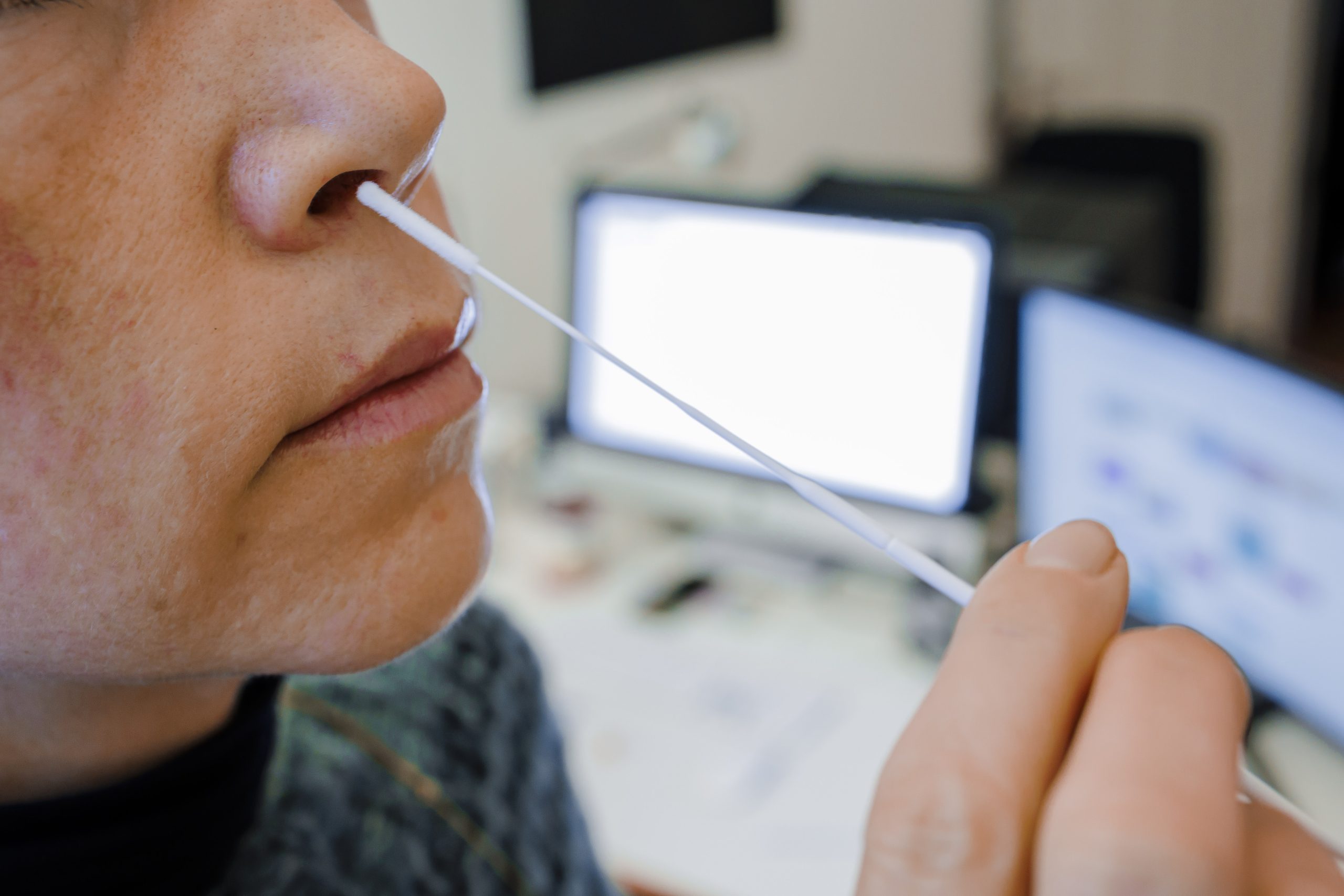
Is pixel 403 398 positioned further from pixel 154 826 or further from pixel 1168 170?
pixel 1168 170

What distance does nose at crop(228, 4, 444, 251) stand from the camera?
0.39 m

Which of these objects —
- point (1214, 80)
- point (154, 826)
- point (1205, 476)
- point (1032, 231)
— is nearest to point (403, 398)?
point (154, 826)

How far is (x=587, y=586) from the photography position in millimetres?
1423

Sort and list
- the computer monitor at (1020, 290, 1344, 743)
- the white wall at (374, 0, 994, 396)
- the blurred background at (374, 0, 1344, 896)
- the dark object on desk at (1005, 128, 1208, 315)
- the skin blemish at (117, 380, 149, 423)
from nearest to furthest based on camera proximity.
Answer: the skin blemish at (117, 380, 149, 423)
the computer monitor at (1020, 290, 1344, 743)
the blurred background at (374, 0, 1344, 896)
the white wall at (374, 0, 994, 396)
the dark object on desk at (1005, 128, 1208, 315)

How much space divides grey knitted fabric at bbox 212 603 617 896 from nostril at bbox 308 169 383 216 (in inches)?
13.9

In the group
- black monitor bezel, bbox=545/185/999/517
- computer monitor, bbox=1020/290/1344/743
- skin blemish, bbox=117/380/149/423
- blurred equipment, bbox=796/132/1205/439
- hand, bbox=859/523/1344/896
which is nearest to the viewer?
hand, bbox=859/523/1344/896

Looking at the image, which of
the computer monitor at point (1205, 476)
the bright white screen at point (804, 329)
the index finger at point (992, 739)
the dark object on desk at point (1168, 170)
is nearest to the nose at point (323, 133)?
the index finger at point (992, 739)

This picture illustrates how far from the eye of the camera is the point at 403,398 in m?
0.45

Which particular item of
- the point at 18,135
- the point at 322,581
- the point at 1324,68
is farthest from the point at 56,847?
the point at 1324,68

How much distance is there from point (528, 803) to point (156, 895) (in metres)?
0.29

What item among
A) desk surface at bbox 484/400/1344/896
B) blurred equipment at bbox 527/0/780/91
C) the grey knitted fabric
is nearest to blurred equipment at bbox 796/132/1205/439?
desk surface at bbox 484/400/1344/896

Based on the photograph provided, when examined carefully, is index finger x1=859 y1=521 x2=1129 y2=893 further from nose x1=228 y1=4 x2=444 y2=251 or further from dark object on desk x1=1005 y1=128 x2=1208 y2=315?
dark object on desk x1=1005 y1=128 x2=1208 y2=315

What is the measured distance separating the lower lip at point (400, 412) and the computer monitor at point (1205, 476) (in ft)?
2.17

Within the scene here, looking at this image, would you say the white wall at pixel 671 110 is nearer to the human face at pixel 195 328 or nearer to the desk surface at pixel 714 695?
the desk surface at pixel 714 695
